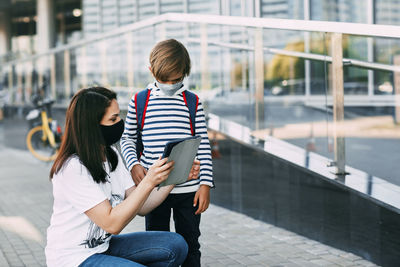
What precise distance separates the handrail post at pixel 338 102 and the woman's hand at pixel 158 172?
2660 millimetres

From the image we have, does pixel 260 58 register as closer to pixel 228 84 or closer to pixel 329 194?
pixel 228 84

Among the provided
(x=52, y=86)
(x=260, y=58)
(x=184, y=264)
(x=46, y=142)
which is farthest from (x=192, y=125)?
(x=52, y=86)

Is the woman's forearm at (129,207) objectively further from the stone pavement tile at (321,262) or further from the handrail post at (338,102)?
the handrail post at (338,102)

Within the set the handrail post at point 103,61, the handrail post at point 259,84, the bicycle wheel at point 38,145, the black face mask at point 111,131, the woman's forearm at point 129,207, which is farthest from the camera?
the bicycle wheel at point 38,145

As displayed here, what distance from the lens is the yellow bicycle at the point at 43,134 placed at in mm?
12406

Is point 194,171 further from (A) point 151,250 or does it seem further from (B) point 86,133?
(B) point 86,133

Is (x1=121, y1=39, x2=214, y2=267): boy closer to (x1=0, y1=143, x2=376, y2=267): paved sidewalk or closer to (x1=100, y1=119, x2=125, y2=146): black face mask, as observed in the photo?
(x1=100, y1=119, x2=125, y2=146): black face mask

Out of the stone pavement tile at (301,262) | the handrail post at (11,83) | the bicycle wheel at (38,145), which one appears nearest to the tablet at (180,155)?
the stone pavement tile at (301,262)

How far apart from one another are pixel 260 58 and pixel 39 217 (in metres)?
2.77

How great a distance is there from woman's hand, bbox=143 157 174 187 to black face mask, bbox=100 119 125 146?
280 mm

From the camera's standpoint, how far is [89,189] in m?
2.94

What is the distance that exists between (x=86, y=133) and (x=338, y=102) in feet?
9.39

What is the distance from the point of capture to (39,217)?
6.81 metres

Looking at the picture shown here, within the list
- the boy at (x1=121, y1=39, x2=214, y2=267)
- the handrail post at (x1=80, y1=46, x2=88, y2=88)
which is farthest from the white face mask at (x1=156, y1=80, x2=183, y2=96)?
the handrail post at (x1=80, y1=46, x2=88, y2=88)
